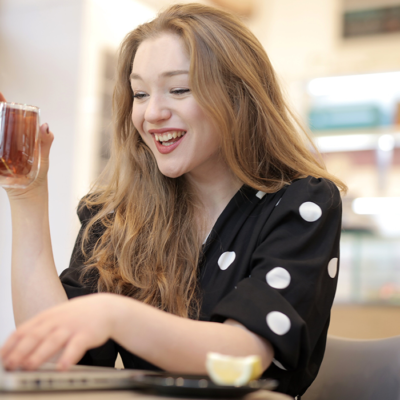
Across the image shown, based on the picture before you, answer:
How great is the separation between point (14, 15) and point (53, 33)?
15.9 inches

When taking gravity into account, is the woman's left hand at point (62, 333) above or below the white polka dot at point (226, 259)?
above

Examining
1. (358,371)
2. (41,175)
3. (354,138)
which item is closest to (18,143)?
(41,175)

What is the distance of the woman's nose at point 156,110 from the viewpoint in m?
1.20

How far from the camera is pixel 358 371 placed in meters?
1.18

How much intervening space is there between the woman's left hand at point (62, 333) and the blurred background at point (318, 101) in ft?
8.78

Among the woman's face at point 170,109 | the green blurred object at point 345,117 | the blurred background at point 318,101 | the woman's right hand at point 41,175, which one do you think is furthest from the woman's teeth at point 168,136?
the green blurred object at point 345,117

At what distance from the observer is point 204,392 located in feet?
1.92

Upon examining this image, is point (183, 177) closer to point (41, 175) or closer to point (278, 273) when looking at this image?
Answer: point (41, 175)

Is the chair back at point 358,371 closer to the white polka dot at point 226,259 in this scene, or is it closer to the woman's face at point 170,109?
the white polka dot at point 226,259

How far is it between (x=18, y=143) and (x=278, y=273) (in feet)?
1.67

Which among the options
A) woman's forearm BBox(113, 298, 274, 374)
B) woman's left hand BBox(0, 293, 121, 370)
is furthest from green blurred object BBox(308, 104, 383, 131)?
woman's left hand BBox(0, 293, 121, 370)

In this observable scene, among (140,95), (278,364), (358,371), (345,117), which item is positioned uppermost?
(140,95)

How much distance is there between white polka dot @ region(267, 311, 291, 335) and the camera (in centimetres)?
84

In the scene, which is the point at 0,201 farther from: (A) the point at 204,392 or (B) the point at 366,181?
(A) the point at 204,392
